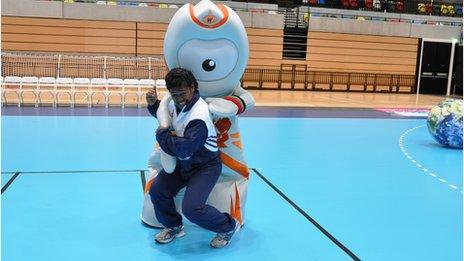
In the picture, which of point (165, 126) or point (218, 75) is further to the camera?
point (218, 75)

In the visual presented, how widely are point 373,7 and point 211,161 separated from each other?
18.6m

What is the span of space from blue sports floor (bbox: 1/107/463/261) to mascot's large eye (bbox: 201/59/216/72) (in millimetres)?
1221

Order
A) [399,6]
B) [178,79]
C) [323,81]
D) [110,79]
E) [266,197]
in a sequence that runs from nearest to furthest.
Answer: [178,79], [266,197], [110,79], [323,81], [399,6]

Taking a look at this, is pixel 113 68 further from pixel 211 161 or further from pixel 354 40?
pixel 211 161

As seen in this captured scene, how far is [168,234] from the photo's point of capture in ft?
10.8

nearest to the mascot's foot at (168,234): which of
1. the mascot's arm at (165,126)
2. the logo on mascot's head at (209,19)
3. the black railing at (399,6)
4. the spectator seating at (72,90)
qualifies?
the mascot's arm at (165,126)

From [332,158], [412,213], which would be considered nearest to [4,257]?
[412,213]

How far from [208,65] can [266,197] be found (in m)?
1.62

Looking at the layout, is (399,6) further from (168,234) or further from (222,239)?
(168,234)

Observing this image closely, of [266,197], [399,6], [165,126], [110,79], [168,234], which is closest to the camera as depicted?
[165,126]

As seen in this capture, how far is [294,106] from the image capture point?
40.9ft

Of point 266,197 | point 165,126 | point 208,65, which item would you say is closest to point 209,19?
point 208,65

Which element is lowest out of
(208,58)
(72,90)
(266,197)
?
(266,197)

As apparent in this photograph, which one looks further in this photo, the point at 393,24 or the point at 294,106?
the point at 393,24
